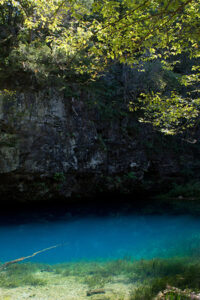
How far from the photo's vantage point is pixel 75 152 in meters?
12.2

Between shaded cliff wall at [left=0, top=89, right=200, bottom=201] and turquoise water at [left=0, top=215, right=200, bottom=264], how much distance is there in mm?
2346

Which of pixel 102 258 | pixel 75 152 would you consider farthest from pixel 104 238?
pixel 75 152

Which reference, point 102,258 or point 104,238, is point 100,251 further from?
point 104,238

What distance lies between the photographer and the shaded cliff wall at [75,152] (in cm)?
1053

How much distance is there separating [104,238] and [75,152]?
16.2 ft

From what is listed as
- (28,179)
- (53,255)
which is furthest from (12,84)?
(53,255)

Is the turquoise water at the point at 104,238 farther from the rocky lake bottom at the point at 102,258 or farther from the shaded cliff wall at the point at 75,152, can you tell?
the shaded cliff wall at the point at 75,152

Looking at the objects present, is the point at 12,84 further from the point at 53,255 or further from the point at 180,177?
the point at 180,177

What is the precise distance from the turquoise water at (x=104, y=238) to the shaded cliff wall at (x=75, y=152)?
7.70 ft

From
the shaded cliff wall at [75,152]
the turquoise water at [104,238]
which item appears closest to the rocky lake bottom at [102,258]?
the turquoise water at [104,238]

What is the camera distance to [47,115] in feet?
36.6

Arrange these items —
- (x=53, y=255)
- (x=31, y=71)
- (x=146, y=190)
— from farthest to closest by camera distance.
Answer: (x=146, y=190) → (x=31, y=71) → (x=53, y=255)

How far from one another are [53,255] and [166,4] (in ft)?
22.4

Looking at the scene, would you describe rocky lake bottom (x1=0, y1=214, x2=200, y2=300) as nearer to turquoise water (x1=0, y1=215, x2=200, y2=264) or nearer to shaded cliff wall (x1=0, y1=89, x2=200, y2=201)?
turquoise water (x1=0, y1=215, x2=200, y2=264)
